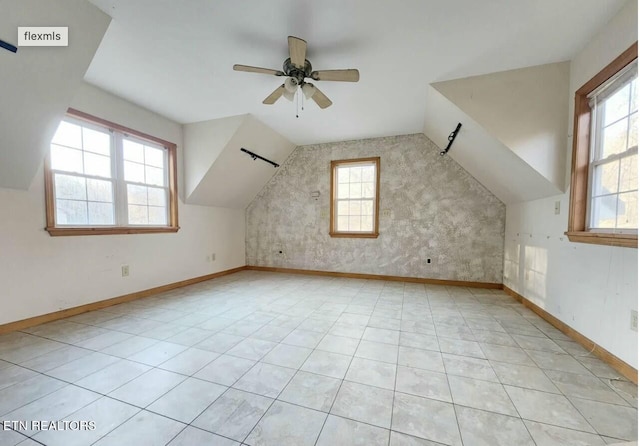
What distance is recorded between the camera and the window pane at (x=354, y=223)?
5074 millimetres

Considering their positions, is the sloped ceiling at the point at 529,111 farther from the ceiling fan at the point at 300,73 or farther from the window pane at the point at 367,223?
the window pane at the point at 367,223

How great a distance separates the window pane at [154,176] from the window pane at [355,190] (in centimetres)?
342

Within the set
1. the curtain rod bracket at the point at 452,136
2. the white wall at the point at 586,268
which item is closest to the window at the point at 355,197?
the curtain rod bracket at the point at 452,136

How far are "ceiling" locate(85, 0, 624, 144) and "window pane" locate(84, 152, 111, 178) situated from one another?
0.87 m

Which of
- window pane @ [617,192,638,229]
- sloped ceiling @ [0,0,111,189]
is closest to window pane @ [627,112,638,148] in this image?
window pane @ [617,192,638,229]

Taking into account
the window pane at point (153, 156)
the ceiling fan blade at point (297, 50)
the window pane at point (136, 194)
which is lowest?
the window pane at point (136, 194)

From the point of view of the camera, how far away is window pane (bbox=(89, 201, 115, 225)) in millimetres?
3113

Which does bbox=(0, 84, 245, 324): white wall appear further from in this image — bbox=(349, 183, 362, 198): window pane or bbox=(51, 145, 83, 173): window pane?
bbox=(349, 183, 362, 198): window pane

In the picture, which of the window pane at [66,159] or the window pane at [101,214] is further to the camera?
the window pane at [101,214]

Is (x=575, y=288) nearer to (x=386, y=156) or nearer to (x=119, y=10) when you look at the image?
A: (x=386, y=156)

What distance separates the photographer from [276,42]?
2297 mm

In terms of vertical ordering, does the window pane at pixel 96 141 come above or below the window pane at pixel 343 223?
above

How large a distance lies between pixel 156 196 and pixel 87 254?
125cm

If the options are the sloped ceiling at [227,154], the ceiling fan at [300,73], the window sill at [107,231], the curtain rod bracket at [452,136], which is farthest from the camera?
the sloped ceiling at [227,154]
